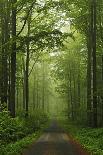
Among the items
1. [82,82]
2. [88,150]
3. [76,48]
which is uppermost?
[76,48]

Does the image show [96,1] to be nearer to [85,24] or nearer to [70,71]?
[85,24]

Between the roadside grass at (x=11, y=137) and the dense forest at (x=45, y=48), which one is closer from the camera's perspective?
the roadside grass at (x=11, y=137)

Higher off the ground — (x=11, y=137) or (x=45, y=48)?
(x=45, y=48)

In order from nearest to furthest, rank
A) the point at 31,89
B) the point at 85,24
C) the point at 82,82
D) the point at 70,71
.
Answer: the point at 85,24 → the point at 82,82 → the point at 70,71 → the point at 31,89

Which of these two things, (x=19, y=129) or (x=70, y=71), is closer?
(x=19, y=129)

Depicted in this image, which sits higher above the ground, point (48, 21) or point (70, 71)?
point (48, 21)

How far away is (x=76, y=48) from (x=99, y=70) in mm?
7768

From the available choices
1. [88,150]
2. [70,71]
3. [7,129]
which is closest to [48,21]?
[70,71]

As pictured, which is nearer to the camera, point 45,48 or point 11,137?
point 11,137

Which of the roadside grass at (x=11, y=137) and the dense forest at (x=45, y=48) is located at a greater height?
the dense forest at (x=45, y=48)

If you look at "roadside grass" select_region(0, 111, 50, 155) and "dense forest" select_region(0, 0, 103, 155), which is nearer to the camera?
"roadside grass" select_region(0, 111, 50, 155)

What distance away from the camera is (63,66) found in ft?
167

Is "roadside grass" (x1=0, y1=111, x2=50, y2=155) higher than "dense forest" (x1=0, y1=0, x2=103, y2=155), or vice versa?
"dense forest" (x1=0, y1=0, x2=103, y2=155)

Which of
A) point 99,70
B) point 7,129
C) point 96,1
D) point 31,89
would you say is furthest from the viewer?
point 31,89
